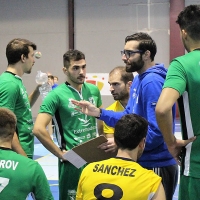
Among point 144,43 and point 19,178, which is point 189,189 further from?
point 144,43

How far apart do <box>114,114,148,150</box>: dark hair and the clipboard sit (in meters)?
0.75

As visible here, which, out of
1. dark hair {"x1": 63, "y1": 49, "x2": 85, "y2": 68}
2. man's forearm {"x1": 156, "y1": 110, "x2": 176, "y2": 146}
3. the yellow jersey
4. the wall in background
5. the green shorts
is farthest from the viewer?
the wall in background

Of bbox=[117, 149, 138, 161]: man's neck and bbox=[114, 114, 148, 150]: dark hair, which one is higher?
bbox=[114, 114, 148, 150]: dark hair

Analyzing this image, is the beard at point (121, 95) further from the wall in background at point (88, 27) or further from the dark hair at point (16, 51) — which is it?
the wall in background at point (88, 27)

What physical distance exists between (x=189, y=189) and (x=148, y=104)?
2.51ft

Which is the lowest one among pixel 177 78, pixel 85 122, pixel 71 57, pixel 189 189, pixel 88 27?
pixel 189 189

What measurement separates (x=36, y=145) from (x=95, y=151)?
26.8ft

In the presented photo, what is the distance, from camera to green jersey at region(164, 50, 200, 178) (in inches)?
103

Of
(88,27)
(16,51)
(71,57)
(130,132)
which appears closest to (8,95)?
(16,51)

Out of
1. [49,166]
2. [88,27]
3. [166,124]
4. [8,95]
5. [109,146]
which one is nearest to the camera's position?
[166,124]

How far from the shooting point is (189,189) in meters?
2.74

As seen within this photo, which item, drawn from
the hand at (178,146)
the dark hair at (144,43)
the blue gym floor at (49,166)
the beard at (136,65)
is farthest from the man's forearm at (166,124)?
the blue gym floor at (49,166)

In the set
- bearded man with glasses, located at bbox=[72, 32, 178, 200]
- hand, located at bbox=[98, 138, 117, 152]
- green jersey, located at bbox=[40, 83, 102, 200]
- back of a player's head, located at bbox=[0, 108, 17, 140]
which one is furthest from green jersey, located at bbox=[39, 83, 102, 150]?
back of a player's head, located at bbox=[0, 108, 17, 140]

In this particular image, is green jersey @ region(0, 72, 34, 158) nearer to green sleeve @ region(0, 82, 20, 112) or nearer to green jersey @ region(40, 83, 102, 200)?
green sleeve @ region(0, 82, 20, 112)
